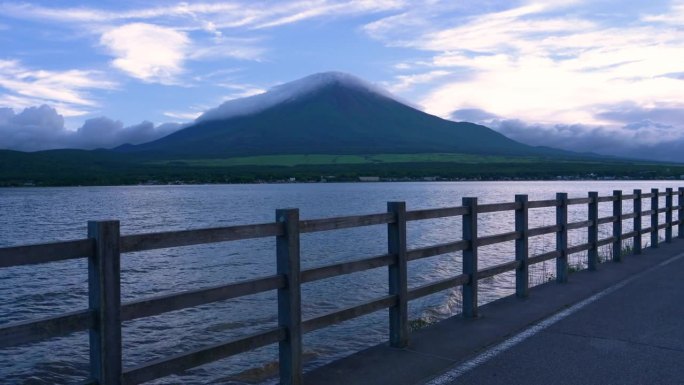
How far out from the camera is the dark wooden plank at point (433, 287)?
7845 mm

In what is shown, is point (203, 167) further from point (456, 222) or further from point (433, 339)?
point (433, 339)

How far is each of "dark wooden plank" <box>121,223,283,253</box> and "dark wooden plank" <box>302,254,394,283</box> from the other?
60 centimetres

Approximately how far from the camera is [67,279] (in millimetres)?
20969

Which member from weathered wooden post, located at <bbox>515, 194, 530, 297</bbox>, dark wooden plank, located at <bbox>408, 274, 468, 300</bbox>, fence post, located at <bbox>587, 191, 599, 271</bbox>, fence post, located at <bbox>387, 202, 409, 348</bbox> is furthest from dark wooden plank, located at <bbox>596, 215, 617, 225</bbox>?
fence post, located at <bbox>387, 202, 409, 348</bbox>

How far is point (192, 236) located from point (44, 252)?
49.1 inches

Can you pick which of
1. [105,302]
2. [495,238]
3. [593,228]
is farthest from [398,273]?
[593,228]

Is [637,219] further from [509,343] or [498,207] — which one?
[509,343]

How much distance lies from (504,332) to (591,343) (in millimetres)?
1009

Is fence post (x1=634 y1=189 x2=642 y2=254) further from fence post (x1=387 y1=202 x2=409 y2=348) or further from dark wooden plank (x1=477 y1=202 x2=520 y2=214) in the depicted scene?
fence post (x1=387 y1=202 x2=409 y2=348)

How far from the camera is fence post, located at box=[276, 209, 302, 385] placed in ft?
20.3

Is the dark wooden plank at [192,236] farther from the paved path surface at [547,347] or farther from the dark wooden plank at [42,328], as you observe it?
the paved path surface at [547,347]

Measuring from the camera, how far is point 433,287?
825cm

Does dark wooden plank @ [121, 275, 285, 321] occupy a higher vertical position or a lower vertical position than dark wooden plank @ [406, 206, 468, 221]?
lower

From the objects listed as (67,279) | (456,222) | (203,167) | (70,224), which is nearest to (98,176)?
(203,167)
